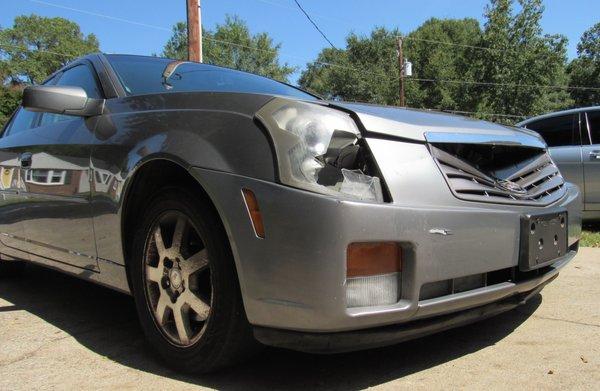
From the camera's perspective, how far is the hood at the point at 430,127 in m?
2.18

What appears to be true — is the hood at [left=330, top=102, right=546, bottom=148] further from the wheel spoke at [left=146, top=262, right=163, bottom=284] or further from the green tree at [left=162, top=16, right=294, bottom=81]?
the green tree at [left=162, top=16, right=294, bottom=81]

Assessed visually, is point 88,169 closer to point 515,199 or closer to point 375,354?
point 375,354

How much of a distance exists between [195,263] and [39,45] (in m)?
73.9

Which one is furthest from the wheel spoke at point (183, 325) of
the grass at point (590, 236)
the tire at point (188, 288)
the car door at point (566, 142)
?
the car door at point (566, 142)

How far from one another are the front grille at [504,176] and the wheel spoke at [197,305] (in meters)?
1.15

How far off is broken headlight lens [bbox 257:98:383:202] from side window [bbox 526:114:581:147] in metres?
5.38

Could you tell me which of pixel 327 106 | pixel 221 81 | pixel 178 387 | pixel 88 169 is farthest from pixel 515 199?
pixel 88 169

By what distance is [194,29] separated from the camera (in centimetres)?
898

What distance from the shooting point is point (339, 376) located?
8.02 feet

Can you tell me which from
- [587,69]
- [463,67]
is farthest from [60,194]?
[587,69]

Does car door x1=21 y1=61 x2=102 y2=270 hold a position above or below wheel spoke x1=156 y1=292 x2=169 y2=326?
above

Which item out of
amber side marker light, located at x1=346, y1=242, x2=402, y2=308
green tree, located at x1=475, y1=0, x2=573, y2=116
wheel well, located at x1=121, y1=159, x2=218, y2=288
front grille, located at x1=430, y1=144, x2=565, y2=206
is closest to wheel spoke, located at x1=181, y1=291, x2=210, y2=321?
wheel well, located at x1=121, y1=159, x2=218, y2=288

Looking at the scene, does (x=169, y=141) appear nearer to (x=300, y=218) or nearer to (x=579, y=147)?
(x=300, y=218)

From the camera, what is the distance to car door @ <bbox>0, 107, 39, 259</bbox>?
3.76m
